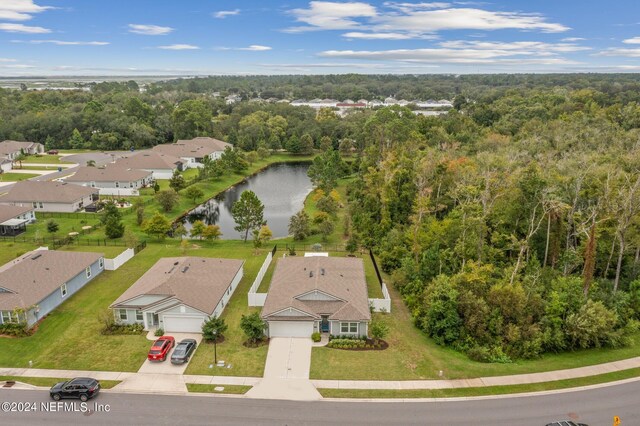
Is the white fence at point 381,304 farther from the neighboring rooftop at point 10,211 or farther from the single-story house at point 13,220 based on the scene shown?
the neighboring rooftop at point 10,211

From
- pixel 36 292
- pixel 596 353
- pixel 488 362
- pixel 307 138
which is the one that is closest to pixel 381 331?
pixel 488 362

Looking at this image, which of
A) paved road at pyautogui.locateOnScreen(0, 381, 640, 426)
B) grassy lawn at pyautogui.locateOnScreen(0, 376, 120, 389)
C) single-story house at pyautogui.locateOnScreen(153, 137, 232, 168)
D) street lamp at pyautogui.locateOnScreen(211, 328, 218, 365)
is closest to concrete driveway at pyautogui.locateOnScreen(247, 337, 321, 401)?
paved road at pyautogui.locateOnScreen(0, 381, 640, 426)

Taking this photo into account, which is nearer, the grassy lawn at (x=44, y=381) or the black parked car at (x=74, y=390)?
the black parked car at (x=74, y=390)

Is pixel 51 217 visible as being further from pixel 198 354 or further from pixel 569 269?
pixel 569 269

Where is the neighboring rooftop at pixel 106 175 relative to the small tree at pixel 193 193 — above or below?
above

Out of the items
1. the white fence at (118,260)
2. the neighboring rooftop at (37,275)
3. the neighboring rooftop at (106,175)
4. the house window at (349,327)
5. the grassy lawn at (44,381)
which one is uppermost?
the neighboring rooftop at (106,175)

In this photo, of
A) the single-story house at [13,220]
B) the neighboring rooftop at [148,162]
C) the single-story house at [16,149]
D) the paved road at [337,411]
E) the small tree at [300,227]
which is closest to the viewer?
the paved road at [337,411]

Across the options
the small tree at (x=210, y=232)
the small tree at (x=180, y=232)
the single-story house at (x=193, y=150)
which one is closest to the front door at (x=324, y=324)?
the small tree at (x=210, y=232)
